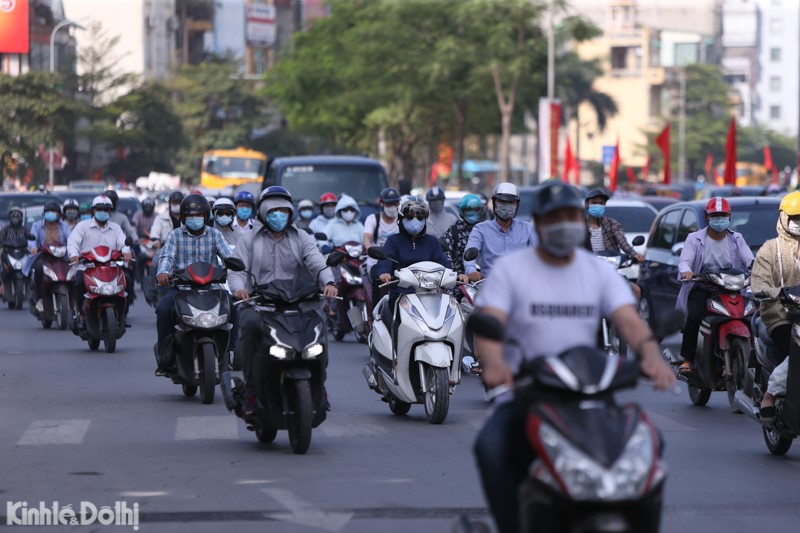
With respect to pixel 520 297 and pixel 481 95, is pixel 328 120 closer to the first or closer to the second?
pixel 481 95

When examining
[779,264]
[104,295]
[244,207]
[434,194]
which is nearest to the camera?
[779,264]

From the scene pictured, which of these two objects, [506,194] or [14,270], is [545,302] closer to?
[506,194]

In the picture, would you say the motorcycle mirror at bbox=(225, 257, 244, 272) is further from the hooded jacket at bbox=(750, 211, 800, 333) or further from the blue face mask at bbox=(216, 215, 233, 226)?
the blue face mask at bbox=(216, 215, 233, 226)

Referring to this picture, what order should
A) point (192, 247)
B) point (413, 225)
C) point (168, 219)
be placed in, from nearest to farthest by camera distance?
point (413, 225) → point (192, 247) → point (168, 219)

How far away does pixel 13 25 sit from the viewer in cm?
5638

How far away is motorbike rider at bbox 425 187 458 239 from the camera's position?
19078 millimetres

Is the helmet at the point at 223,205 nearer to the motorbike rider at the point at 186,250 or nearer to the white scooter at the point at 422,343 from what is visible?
the motorbike rider at the point at 186,250

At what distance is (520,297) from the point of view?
233 inches

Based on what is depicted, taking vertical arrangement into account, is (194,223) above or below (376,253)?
above

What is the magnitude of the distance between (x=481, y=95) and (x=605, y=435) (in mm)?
51040

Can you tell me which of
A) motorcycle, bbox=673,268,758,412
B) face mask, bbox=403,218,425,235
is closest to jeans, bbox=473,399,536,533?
motorcycle, bbox=673,268,758,412

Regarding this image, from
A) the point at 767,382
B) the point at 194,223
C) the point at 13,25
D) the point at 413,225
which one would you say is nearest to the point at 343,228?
the point at 194,223

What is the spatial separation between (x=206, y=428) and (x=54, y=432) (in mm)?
1068

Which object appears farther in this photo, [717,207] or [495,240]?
[495,240]
